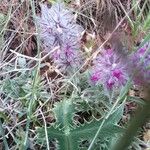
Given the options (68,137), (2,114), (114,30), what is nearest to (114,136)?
(68,137)

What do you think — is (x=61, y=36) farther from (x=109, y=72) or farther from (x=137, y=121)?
(x=137, y=121)

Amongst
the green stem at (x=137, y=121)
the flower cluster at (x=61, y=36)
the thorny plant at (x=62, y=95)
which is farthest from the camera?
the flower cluster at (x=61, y=36)

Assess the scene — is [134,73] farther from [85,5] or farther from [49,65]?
[85,5]

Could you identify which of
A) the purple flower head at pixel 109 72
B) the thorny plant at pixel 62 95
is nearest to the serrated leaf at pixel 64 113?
the thorny plant at pixel 62 95

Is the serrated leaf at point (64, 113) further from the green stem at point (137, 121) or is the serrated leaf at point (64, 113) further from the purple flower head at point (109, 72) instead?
the green stem at point (137, 121)

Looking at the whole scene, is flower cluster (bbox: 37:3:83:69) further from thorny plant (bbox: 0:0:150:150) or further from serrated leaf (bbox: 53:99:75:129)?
serrated leaf (bbox: 53:99:75:129)

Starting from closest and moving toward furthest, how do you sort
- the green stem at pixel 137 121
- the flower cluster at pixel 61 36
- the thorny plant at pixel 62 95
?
the green stem at pixel 137 121 < the thorny plant at pixel 62 95 < the flower cluster at pixel 61 36

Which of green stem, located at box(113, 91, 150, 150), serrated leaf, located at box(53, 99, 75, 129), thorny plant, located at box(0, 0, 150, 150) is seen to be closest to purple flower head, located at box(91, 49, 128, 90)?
thorny plant, located at box(0, 0, 150, 150)

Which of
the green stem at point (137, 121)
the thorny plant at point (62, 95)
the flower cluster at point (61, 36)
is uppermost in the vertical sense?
the green stem at point (137, 121)
